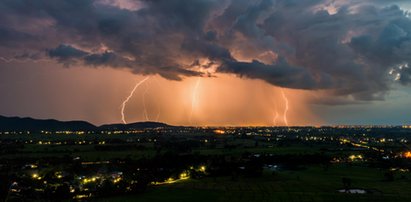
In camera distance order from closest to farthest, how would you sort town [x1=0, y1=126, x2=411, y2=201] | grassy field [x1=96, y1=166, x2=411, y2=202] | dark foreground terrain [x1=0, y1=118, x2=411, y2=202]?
grassy field [x1=96, y1=166, x2=411, y2=202], dark foreground terrain [x1=0, y1=118, x2=411, y2=202], town [x1=0, y1=126, x2=411, y2=201]

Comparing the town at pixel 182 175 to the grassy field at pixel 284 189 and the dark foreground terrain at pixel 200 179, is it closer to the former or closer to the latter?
the dark foreground terrain at pixel 200 179

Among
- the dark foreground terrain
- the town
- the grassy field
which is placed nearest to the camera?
the grassy field

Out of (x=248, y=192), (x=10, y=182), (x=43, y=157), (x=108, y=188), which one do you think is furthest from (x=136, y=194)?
(x=43, y=157)

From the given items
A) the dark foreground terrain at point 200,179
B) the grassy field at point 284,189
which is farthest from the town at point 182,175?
the grassy field at point 284,189

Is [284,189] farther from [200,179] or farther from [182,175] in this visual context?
[182,175]

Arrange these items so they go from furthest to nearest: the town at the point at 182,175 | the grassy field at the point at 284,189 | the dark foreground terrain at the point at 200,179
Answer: the town at the point at 182,175 < the dark foreground terrain at the point at 200,179 < the grassy field at the point at 284,189

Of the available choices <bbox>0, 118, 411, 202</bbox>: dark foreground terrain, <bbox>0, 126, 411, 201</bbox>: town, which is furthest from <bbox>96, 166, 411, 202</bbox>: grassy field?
<bbox>0, 126, 411, 201</bbox>: town

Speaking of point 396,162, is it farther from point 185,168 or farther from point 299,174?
point 185,168

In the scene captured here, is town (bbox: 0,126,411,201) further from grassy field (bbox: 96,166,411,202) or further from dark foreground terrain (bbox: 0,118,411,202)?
grassy field (bbox: 96,166,411,202)
